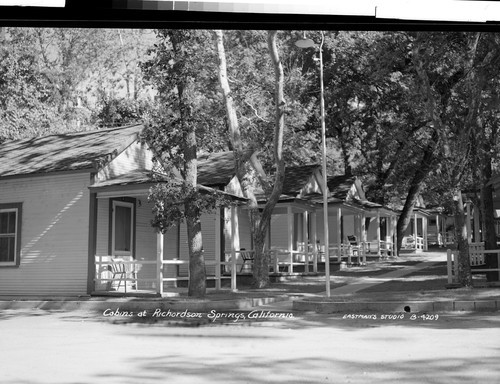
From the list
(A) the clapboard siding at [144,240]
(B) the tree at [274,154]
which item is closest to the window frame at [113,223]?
(A) the clapboard siding at [144,240]

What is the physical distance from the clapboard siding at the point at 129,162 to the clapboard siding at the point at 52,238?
2.71ft

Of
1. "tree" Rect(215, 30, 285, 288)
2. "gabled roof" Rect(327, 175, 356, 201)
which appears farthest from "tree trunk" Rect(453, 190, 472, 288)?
"gabled roof" Rect(327, 175, 356, 201)

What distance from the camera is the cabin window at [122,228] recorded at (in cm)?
1858

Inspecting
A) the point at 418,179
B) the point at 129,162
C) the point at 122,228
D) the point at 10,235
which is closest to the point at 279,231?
the point at 129,162

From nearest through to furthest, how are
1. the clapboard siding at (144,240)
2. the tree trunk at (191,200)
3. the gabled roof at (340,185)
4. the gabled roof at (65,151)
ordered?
the tree trunk at (191,200), the gabled roof at (65,151), the clapboard siding at (144,240), the gabled roof at (340,185)

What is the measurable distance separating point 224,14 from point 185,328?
10.5 meters

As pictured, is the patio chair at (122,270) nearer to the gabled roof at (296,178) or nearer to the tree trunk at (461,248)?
the tree trunk at (461,248)

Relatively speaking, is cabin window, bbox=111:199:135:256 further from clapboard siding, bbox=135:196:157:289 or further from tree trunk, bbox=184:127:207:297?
tree trunk, bbox=184:127:207:297

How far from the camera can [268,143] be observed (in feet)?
88.9

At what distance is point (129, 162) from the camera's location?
20.2 meters

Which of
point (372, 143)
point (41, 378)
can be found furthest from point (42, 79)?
point (41, 378)

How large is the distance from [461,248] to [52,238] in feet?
37.3

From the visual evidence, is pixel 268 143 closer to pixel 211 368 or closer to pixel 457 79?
pixel 457 79

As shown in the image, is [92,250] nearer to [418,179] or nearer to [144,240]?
[144,240]
